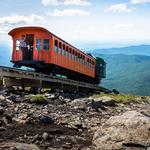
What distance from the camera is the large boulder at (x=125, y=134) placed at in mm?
11375

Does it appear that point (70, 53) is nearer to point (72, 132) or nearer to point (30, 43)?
point (30, 43)

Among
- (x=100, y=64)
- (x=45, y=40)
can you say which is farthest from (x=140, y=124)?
(x=100, y=64)

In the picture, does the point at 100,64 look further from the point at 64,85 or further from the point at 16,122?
the point at 16,122

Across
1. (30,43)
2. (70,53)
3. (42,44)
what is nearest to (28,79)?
(42,44)

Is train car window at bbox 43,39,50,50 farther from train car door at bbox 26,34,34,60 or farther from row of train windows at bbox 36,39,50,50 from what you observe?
train car door at bbox 26,34,34,60

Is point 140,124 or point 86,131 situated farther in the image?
point 86,131

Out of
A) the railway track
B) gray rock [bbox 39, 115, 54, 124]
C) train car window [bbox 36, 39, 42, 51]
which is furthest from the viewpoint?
train car window [bbox 36, 39, 42, 51]

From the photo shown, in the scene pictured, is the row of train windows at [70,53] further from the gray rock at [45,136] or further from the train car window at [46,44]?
the gray rock at [45,136]

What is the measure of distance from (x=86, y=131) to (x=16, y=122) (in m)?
2.66

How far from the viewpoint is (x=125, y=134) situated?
11.7 m

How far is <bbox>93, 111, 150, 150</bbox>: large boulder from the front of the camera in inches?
448

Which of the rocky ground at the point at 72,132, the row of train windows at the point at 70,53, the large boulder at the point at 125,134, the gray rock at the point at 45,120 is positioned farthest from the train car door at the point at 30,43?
the large boulder at the point at 125,134

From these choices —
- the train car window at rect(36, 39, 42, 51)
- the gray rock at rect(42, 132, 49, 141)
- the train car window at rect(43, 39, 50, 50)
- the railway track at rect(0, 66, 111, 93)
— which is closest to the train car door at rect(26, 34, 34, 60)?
the train car window at rect(36, 39, 42, 51)

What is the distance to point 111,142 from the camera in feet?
37.8
